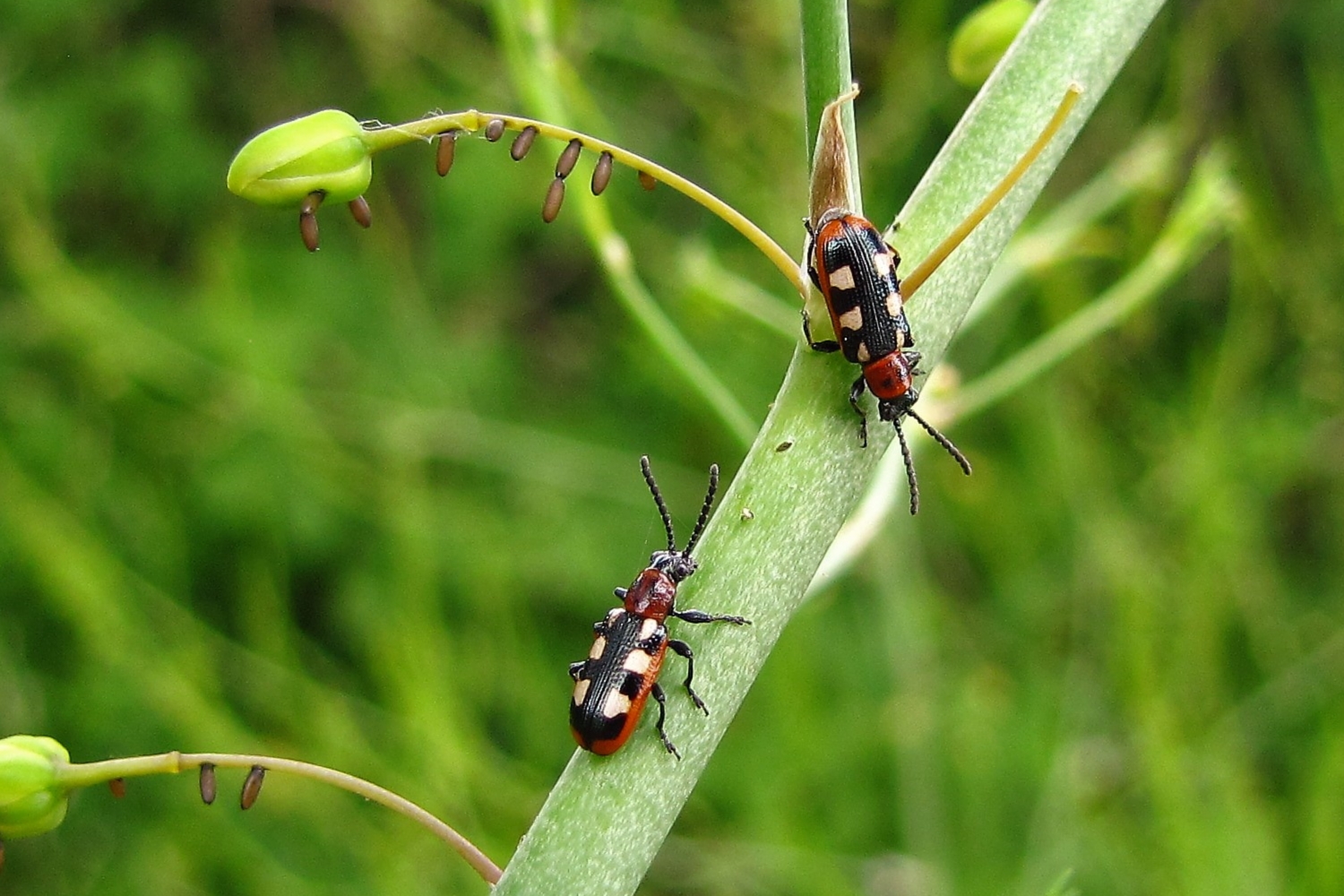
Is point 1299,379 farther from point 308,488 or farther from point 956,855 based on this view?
point 308,488

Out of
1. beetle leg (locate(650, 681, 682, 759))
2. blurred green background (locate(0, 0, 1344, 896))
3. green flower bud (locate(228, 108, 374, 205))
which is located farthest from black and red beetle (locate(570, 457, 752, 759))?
blurred green background (locate(0, 0, 1344, 896))

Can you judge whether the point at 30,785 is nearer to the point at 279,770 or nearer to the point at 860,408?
the point at 279,770

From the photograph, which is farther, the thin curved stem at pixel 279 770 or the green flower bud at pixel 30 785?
the green flower bud at pixel 30 785

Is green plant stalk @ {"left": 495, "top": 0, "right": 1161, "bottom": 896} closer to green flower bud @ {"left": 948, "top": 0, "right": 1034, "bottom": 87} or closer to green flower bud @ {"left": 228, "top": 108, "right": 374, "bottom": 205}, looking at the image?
green flower bud @ {"left": 948, "top": 0, "right": 1034, "bottom": 87}

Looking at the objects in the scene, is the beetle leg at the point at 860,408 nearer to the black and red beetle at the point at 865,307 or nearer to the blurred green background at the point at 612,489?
the black and red beetle at the point at 865,307

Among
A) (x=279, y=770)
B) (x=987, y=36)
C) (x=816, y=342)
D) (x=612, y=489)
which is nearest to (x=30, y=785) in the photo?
(x=279, y=770)

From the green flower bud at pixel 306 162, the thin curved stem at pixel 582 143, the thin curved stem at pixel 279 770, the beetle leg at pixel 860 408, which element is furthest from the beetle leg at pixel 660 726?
the green flower bud at pixel 306 162

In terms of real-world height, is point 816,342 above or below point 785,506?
above
